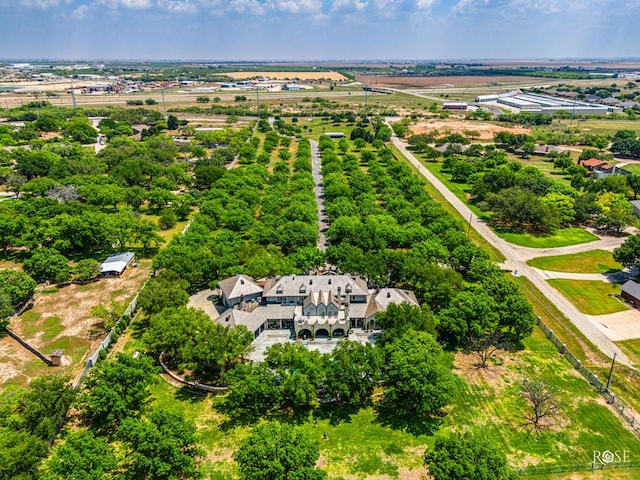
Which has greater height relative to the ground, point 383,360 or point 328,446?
point 383,360

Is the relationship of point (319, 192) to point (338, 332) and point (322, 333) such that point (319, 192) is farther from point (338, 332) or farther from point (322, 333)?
point (322, 333)

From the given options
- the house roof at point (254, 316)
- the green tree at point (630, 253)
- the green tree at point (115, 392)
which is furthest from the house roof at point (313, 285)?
the green tree at point (630, 253)

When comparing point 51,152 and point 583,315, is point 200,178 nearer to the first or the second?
point 51,152

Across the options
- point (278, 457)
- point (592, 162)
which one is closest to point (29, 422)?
point (278, 457)

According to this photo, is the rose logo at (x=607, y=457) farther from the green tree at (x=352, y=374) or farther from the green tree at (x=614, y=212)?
the green tree at (x=614, y=212)

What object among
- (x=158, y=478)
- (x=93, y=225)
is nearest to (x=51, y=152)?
(x=93, y=225)

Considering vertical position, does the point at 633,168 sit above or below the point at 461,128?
below

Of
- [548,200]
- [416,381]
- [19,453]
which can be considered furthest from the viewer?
[548,200]
